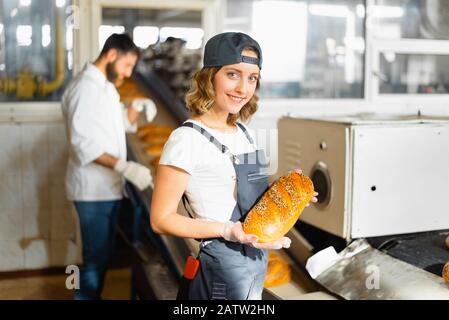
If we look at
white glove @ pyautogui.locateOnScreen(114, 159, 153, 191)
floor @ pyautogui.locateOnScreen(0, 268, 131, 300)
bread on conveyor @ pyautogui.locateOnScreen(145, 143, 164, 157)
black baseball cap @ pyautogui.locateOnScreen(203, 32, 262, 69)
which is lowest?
→ floor @ pyautogui.locateOnScreen(0, 268, 131, 300)

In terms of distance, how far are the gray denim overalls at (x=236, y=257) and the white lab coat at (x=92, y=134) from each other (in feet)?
4.05

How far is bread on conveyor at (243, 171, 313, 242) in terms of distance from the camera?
4.01 ft

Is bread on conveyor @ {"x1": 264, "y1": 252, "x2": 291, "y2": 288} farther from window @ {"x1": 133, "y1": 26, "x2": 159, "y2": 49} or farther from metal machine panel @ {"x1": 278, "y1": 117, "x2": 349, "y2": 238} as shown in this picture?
window @ {"x1": 133, "y1": 26, "x2": 159, "y2": 49}

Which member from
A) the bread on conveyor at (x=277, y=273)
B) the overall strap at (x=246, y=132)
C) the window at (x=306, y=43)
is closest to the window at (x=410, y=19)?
the window at (x=306, y=43)

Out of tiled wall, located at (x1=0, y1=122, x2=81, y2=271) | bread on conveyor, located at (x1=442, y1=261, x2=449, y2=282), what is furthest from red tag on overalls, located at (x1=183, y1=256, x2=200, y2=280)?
tiled wall, located at (x1=0, y1=122, x2=81, y2=271)

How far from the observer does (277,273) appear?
7.16 ft

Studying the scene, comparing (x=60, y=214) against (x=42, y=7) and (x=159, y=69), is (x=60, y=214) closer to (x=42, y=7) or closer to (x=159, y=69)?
(x=42, y=7)

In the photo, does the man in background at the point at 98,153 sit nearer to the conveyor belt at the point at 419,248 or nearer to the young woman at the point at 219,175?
the conveyor belt at the point at 419,248

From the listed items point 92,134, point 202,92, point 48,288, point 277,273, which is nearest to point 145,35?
point 48,288

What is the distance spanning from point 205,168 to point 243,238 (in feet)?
0.59

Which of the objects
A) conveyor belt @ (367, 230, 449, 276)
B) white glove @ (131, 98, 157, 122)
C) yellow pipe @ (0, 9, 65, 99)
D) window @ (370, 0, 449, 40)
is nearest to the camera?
conveyor belt @ (367, 230, 449, 276)

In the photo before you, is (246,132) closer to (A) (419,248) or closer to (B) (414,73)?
(A) (419,248)

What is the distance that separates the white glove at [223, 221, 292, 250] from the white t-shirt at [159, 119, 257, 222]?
7 cm
